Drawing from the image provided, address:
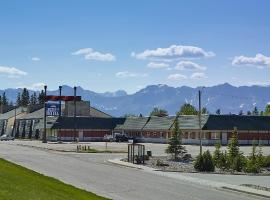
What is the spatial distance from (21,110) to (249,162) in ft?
434

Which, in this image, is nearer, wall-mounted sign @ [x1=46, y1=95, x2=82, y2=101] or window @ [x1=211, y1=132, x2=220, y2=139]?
window @ [x1=211, y1=132, x2=220, y2=139]

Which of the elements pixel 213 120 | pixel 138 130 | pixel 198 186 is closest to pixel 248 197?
pixel 198 186

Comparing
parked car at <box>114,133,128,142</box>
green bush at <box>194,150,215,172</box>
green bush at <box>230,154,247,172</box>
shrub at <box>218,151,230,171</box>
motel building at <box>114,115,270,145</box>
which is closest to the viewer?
green bush at <box>230,154,247,172</box>

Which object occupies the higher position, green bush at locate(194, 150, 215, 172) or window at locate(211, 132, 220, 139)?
window at locate(211, 132, 220, 139)

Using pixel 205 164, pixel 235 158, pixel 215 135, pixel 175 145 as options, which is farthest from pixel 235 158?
pixel 215 135

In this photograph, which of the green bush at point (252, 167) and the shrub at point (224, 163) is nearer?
the green bush at point (252, 167)

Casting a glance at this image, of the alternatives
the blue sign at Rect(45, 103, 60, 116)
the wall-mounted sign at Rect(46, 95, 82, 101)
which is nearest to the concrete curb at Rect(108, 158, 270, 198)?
the blue sign at Rect(45, 103, 60, 116)

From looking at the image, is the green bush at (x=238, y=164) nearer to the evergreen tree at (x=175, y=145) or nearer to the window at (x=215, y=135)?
the evergreen tree at (x=175, y=145)

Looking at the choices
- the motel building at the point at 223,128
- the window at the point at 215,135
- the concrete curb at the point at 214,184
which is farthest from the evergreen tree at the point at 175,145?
the window at the point at 215,135

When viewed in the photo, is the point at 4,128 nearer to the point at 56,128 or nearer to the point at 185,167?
the point at 56,128

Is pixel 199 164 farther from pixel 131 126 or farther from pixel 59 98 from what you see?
pixel 131 126

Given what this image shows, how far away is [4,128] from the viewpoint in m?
166

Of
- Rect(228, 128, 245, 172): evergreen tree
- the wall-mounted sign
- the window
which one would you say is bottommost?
Rect(228, 128, 245, 172): evergreen tree

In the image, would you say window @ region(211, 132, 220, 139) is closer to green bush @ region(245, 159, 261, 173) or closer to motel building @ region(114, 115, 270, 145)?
motel building @ region(114, 115, 270, 145)
